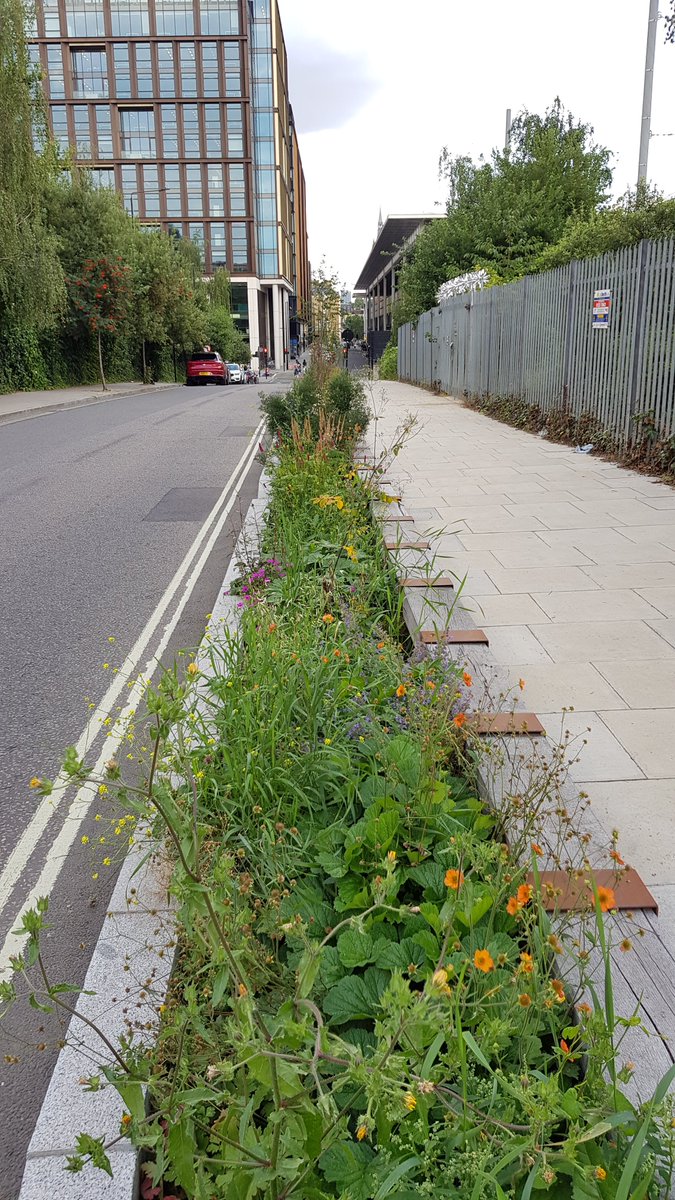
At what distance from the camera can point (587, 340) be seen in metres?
13.6

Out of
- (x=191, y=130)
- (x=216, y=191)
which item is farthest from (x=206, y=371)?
(x=191, y=130)

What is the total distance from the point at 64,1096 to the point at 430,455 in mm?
11687

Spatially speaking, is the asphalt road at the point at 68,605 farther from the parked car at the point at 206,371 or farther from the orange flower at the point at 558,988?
the parked car at the point at 206,371

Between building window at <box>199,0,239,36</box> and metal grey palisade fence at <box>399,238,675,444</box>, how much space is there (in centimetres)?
7409

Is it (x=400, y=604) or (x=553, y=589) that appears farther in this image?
(x=553, y=589)

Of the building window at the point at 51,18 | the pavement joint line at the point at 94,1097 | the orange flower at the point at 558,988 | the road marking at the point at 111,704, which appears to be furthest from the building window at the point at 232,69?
the orange flower at the point at 558,988

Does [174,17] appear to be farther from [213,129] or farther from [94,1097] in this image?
[94,1097]

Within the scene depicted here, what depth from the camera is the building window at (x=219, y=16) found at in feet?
267

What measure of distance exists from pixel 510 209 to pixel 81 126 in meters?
69.5

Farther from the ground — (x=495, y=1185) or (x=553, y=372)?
(x=553, y=372)

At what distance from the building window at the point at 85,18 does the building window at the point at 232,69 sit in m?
11.1

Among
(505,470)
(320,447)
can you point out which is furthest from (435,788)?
(505,470)

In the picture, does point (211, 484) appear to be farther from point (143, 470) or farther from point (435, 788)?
point (435, 788)

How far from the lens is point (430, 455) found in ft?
43.9
